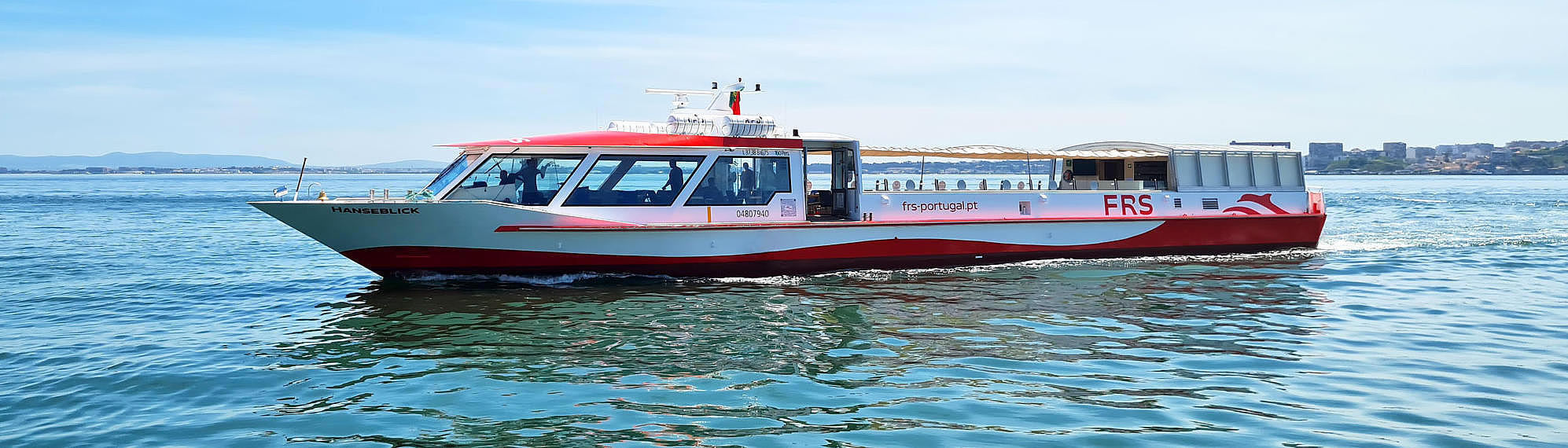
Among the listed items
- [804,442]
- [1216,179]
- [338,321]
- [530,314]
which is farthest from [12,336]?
[1216,179]

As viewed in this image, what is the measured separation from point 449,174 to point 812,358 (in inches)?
286

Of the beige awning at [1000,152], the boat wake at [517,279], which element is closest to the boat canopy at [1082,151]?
the beige awning at [1000,152]

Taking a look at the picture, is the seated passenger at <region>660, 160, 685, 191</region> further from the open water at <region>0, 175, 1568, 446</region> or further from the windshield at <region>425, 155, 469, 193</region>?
the windshield at <region>425, 155, 469, 193</region>

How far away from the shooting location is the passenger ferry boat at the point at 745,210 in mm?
13953

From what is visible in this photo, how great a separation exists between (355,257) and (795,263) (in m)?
6.44

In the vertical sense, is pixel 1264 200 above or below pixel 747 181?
below

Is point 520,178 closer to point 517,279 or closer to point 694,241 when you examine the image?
point 517,279

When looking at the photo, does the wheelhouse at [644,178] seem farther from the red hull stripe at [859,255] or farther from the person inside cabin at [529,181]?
the red hull stripe at [859,255]

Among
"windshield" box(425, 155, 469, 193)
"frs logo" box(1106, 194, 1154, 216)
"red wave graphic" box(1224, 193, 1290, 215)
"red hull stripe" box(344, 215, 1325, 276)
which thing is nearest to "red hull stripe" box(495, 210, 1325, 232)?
"frs logo" box(1106, 194, 1154, 216)

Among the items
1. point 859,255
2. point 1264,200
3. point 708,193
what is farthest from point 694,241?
point 1264,200

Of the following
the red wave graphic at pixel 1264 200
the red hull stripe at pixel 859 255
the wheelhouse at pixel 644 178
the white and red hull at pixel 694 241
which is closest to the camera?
the white and red hull at pixel 694 241

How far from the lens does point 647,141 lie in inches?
589

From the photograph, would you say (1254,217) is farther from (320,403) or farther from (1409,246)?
(320,403)

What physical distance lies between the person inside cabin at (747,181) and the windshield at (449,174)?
A: 162 inches
